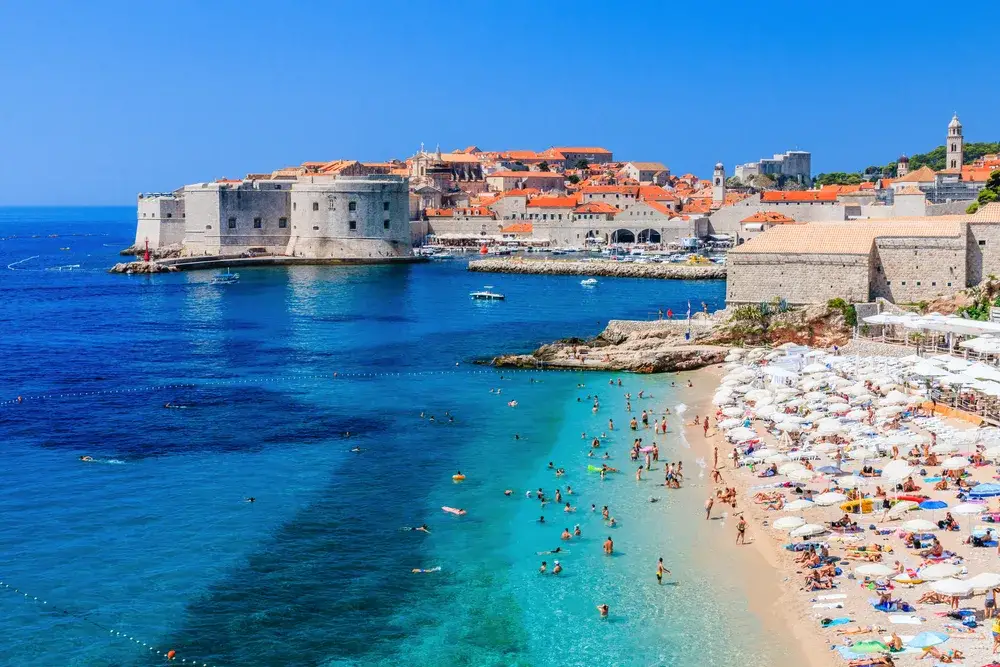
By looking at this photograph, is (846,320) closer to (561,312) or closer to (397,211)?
(561,312)

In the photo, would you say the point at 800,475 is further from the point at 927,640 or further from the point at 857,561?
the point at 927,640

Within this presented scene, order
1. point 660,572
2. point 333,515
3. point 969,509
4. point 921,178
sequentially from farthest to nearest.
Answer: point 921,178 < point 333,515 < point 969,509 < point 660,572

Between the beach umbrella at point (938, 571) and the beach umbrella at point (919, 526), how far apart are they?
124 cm

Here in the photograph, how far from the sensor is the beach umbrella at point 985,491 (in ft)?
51.4

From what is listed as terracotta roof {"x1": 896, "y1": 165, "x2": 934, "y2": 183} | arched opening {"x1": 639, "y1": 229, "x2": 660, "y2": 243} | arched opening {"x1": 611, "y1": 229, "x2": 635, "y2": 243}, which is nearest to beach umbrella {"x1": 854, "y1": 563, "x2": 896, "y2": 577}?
terracotta roof {"x1": 896, "y1": 165, "x2": 934, "y2": 183}

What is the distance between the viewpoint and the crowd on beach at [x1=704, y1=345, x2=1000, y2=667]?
Result: 1242 centimetres

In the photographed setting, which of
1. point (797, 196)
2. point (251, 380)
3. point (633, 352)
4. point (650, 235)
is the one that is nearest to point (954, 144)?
point (797, 196)

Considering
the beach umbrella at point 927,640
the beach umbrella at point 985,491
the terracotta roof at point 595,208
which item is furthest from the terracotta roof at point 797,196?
the beach umbrella at point 927,640

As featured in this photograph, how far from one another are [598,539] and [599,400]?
947 cm

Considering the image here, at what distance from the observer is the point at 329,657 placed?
12828 millimetres

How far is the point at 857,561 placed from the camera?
14312mm

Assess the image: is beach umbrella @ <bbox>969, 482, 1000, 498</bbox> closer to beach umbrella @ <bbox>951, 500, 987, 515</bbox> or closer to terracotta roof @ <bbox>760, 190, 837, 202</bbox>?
beach umbrella @ <bbox>951, 500, 987, 515</bbox>

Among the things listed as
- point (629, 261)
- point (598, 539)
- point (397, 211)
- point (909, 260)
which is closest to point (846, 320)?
point (909, 260)

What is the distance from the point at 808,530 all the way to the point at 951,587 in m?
2.72
